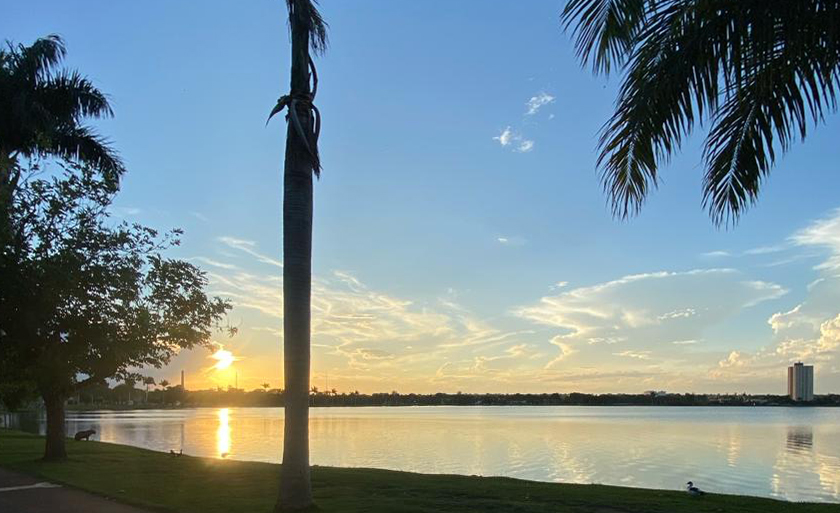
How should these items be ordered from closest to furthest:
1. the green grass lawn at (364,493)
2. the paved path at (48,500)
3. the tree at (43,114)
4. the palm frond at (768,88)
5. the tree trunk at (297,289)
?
the palm frond at (768,88) < the tree trunk at (297,289) < the paved path at (48,500) < the green grass lawn at (364,493) < the tree at (43,114)

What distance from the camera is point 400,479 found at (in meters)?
19.3

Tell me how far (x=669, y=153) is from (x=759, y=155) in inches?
43.0

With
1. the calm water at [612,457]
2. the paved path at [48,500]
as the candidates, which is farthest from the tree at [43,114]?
the calm water at [612,457]

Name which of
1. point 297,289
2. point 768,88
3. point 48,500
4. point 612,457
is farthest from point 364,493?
point 612,457

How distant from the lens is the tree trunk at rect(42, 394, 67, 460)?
22.7 metres

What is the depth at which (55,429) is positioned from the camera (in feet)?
75.5

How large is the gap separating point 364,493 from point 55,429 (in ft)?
41.5

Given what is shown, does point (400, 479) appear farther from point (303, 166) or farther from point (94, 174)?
point (94, 174)

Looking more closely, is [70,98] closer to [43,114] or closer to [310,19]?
[43,114]

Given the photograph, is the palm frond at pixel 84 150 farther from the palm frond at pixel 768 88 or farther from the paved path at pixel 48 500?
the palm frond at pixel 768 88

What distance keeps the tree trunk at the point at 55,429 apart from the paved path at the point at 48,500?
5606 mm

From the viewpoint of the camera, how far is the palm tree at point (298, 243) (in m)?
11.4

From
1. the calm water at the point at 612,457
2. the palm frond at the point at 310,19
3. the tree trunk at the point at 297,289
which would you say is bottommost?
the calm water at the point at 612,457

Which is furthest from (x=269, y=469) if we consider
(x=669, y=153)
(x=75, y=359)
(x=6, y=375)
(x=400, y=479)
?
(x=669, y=153)
